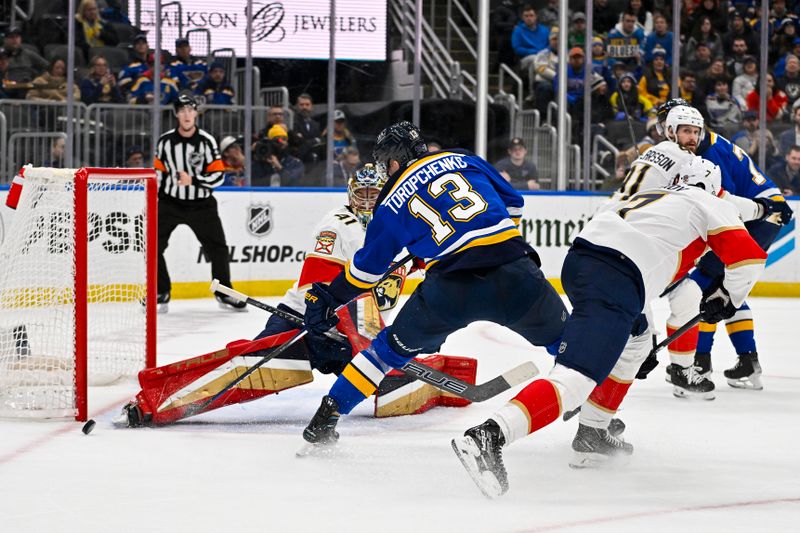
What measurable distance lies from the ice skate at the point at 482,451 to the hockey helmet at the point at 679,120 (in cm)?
182

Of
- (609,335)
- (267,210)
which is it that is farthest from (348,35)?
(609,335)

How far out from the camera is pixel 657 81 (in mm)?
8969

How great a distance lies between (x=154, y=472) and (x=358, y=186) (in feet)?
4.25

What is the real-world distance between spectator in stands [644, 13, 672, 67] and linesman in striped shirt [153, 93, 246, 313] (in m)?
3.80

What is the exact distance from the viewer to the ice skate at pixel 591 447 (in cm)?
322

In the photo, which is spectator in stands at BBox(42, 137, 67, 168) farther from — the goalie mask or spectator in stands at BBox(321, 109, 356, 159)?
the goalie mask

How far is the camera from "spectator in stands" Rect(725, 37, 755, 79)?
9.10m

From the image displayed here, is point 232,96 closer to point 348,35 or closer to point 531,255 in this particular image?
point 348,35

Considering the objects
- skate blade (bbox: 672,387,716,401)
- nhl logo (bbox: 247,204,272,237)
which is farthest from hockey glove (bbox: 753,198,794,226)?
nhl logo (bbox: 247,204,272,237)

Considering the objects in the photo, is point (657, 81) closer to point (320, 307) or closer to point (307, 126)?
point (307, 126)

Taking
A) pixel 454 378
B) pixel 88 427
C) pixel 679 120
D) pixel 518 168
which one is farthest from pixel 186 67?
pixel 454 378

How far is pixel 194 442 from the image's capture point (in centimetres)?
350

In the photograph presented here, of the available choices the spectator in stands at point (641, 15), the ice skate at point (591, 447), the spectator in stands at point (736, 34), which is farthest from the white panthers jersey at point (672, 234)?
the spectator in stands at point (736, 34)

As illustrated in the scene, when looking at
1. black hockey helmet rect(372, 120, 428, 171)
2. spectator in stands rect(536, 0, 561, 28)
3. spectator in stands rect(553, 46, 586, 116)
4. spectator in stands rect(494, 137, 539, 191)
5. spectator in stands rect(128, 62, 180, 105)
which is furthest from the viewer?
spectator in stands rect(536, 0, 561, 28)
